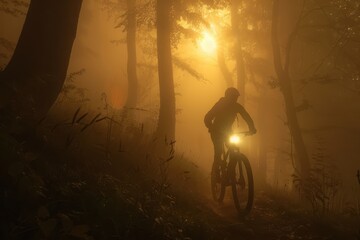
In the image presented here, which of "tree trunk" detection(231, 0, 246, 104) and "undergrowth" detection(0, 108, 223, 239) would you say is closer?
"undergrowth" detection(0, 108, 223, 239)

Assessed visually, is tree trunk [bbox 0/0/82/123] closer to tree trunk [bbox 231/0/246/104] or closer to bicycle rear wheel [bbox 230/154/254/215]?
bicycle rear wheel [bbox 230/154/254/215]

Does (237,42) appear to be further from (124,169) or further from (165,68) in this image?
(124,169)

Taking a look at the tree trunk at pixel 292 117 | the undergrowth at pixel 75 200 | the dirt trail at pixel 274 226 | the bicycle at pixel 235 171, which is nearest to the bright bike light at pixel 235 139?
the bicycle at pixel 235 171

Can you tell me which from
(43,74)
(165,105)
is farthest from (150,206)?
(165,105)

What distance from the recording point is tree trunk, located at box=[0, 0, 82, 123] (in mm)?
5965

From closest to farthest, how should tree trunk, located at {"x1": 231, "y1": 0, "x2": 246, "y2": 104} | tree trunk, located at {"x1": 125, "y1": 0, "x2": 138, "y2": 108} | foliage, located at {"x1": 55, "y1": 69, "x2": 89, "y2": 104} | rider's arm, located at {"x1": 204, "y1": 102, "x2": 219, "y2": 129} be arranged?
rider's arm, located at {"x1": 204, "y1": 102, "x2": 219, "y2": 129} < foliage, located at {"x1": 55, "y1": 69, "x2": 89, "y2": 104} < tree trunk, located at {"x1": 125, "y1": 0, "x2": 138, "y2": 108} < tree trunk, located at {"x1": 231, "y1": 0, "x2": 246, "y2": 104}

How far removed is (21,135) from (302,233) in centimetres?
466

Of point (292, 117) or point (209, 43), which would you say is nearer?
point (292, 117)

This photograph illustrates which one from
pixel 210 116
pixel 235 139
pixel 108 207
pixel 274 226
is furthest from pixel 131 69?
pixel 108 207

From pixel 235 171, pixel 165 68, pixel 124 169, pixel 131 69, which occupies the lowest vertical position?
pixel 124 169

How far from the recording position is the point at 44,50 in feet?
20.1

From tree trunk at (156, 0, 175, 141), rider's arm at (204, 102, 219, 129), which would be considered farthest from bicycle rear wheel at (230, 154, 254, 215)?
tree trunk at (156, 0, 175, 141)

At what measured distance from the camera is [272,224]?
6.85m

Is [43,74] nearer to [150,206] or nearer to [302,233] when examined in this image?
[150,206]
